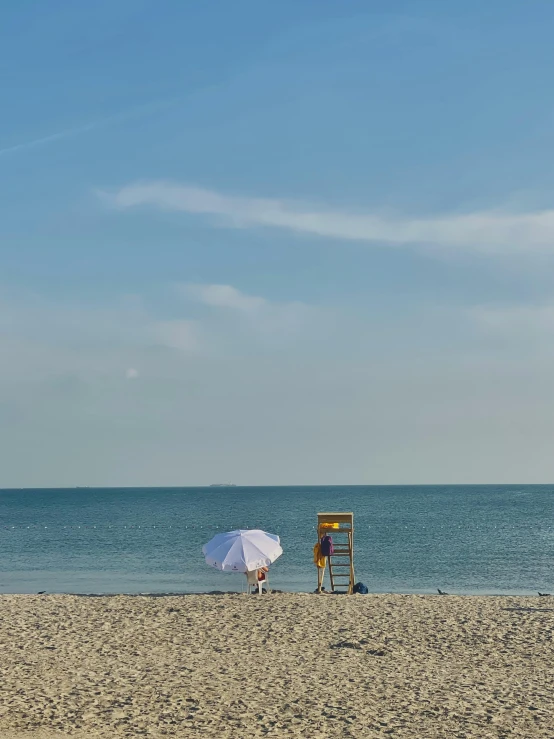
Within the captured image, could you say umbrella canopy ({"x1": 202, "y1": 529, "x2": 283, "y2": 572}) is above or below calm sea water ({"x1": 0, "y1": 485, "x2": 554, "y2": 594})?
above

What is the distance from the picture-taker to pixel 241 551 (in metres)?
19.5

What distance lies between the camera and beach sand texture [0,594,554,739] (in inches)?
399

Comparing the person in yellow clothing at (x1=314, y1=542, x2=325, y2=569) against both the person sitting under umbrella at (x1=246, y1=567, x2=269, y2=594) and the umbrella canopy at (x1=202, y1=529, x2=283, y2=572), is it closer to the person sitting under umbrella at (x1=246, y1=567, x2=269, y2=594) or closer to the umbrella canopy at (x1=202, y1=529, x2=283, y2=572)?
the umbrella canopy at (x1=202, y1=529, x2=283, y2=572)

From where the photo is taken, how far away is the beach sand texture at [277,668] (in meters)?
10.1

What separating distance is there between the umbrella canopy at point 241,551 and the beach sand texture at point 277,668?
88 cm

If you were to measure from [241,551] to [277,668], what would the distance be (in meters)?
6.68

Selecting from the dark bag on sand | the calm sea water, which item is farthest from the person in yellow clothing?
the calm sea water

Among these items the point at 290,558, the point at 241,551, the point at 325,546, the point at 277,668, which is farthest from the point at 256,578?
the point at 290,558

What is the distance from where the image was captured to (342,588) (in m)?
26.9

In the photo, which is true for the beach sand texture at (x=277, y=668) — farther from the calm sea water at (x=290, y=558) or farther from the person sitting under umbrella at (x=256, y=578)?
the calm sea water at (x=290, y=558)

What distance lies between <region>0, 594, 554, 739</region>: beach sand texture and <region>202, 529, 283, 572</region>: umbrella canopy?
0.88 meters

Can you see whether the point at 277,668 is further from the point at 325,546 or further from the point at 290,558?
the point at 290,558

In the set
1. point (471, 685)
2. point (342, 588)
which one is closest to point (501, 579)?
point (342, 588)

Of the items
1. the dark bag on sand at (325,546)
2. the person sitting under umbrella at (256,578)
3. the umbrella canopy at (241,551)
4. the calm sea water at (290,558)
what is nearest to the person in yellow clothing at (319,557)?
the dark bag on sand at (325,546)
